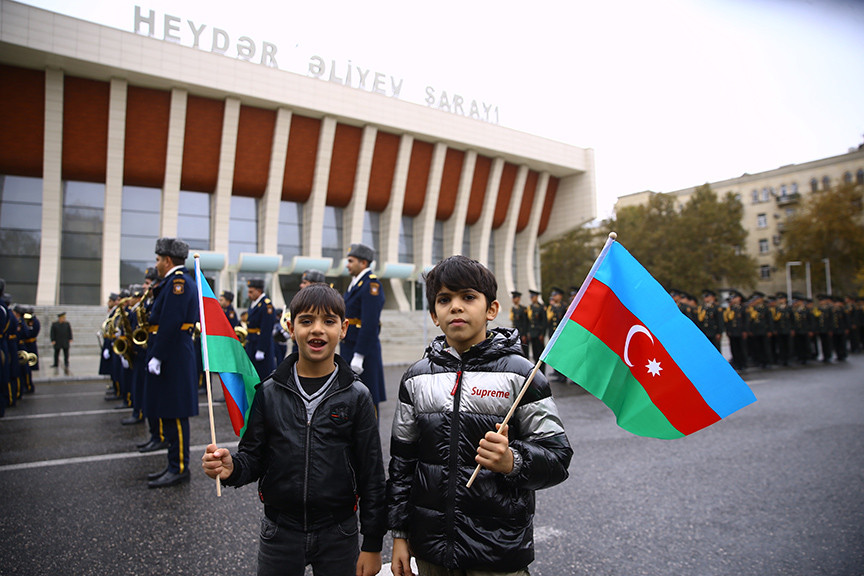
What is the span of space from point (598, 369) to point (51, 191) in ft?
104

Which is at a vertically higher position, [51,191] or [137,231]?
[51,191]

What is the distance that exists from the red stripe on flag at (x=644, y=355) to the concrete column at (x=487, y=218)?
119ft

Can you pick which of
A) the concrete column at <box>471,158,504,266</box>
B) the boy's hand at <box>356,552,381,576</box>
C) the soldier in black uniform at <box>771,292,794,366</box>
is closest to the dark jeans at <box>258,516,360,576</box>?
the boy's hand at <box>356,552,381,576</box>

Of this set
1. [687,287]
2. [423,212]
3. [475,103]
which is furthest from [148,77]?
[687,287]

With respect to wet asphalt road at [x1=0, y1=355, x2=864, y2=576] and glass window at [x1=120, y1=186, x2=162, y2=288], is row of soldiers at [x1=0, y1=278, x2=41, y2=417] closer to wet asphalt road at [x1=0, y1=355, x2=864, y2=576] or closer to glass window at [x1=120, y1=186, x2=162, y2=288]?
wet asphalt road at [x1=0, y1=355, x2=864, y2=576]

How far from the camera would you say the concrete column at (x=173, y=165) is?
27.8m

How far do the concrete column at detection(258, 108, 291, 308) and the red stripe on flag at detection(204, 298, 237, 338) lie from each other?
1128 inches

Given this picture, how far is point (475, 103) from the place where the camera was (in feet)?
125

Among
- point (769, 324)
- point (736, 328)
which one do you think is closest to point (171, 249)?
point (736, 328)

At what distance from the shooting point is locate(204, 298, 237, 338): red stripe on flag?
2596 mm

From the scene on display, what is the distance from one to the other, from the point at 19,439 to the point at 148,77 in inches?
997

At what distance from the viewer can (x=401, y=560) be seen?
71.4 inches

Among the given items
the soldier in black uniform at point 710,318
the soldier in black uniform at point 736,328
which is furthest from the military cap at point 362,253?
the soldier in black uniform at point 736,328

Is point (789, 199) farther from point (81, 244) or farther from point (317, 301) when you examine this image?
point (317, 301)
